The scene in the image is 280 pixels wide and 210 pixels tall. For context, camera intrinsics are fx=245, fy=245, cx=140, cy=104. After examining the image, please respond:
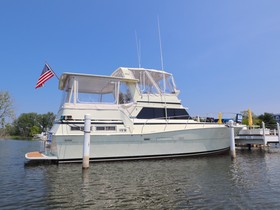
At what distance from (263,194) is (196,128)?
811 centimetres

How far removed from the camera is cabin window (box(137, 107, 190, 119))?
50.0 ft

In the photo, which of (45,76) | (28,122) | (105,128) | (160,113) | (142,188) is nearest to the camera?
(142,188)

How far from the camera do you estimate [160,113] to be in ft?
51.5

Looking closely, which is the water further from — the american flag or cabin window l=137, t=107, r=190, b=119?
the american flag

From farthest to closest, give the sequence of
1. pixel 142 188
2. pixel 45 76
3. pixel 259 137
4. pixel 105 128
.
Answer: pixel 259 137
pixel 45 76
pixel 105 128
pixel 142 188

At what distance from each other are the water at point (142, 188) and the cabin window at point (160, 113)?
450cm

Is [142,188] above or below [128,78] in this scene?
below

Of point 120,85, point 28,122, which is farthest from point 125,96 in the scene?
point 28,122

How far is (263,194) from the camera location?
7016 mm

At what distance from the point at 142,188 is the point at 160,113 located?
8.25 meters

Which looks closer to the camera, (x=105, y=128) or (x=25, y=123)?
(x=105, y=128)

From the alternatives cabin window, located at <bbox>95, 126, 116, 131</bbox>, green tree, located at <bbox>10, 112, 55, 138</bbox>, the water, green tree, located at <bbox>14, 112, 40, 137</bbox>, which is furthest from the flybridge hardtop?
green tree, located at <bbox>14, 112, 40, 137</bbox>

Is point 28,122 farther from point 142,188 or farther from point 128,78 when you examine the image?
point 142,188

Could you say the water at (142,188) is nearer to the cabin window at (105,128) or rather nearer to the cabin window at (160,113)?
the cabin window at (105,128)
